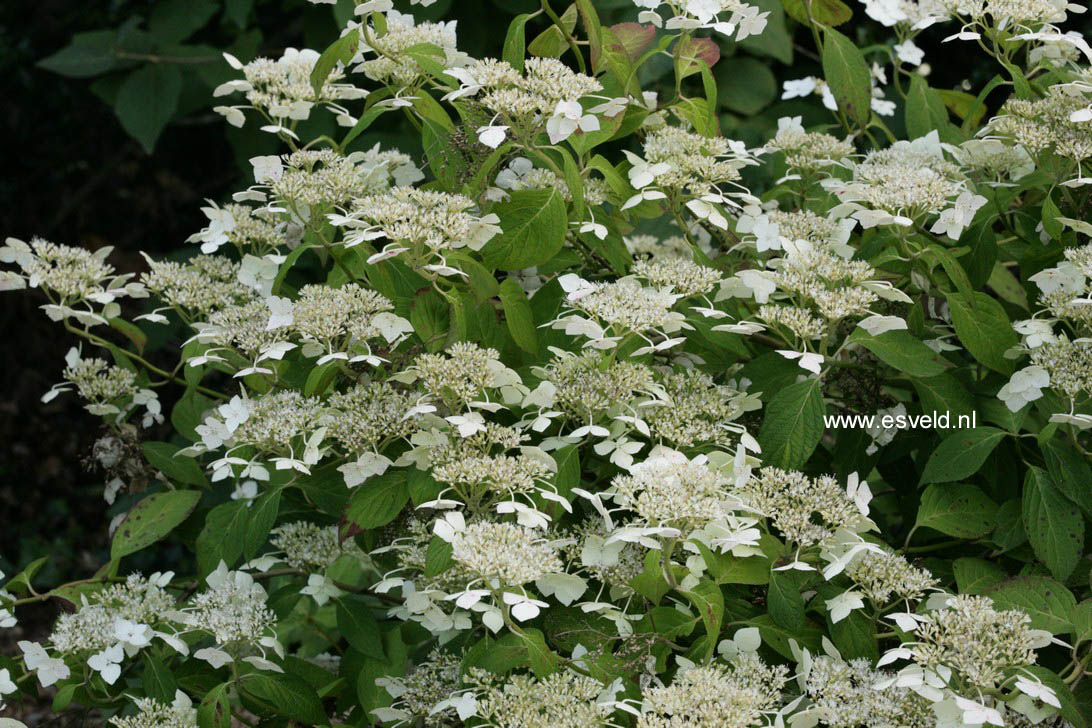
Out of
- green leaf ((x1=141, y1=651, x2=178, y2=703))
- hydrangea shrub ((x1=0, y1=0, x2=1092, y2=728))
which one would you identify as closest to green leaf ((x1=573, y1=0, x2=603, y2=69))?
hydrangea shrub ((x1=0, y1=0, x2=1092, y2=728))

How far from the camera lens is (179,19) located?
3.18m

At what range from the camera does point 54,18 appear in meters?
4.41

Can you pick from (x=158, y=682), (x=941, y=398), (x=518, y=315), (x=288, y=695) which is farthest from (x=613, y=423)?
(x=158, y=682)

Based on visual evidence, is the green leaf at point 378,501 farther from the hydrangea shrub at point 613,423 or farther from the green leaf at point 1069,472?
the green leaf at point 1069,472

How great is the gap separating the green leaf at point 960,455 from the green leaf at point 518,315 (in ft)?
1.54

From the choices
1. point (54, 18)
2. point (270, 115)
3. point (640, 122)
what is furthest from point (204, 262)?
point (54, 18)

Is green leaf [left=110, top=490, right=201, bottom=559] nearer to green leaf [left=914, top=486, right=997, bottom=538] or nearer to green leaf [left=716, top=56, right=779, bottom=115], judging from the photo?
green leaf [left=914, top=486, right=997, bottom=538]

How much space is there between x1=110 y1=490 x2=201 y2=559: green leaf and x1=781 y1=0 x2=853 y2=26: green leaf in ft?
3.67

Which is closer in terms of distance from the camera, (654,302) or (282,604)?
(654,302)

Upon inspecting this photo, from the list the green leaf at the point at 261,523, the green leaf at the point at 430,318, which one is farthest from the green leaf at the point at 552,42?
the green leaf at the point at 261,523

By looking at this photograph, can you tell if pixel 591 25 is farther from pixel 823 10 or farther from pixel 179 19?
pixel 179 19

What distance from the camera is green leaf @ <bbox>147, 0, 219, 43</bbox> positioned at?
10.4 feet

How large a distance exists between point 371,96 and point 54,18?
349 centimetres

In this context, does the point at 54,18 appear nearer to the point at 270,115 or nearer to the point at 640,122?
the point at 270,115
